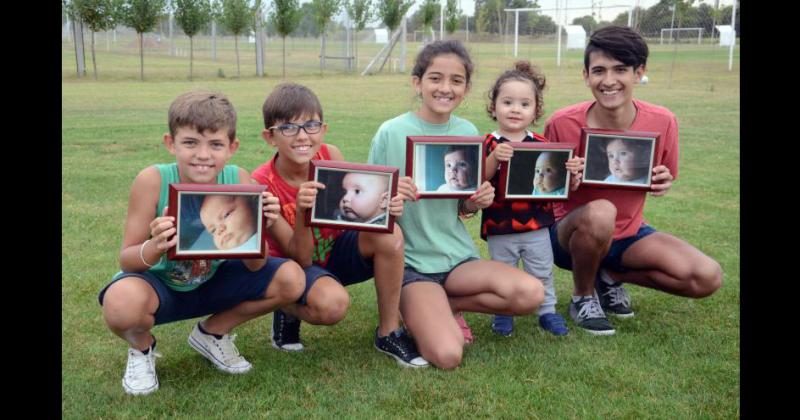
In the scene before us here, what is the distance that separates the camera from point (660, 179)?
425 centimetres

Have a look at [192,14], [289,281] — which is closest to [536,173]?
[289,281]

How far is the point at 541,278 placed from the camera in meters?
4.23

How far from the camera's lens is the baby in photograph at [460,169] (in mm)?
3822

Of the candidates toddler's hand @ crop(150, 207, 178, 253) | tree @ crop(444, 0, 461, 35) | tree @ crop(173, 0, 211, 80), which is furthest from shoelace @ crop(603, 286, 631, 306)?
tree @ crop(444, 0, 461, 35)

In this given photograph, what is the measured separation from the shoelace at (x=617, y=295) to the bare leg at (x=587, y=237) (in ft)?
0.79

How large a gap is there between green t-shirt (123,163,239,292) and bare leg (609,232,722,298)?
2317 mm

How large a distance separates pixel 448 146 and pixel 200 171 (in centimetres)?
121

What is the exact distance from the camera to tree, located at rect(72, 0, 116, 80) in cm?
2594

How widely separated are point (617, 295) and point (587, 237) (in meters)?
0.55

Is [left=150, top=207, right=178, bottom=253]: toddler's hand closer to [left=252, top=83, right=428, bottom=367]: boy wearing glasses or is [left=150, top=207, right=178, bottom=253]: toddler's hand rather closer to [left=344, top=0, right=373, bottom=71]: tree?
[left=252, top=83, right=428, bottom=367]: boy wearing glasses

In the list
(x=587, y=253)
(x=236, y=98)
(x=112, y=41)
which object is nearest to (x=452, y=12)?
(x=236, y=98)

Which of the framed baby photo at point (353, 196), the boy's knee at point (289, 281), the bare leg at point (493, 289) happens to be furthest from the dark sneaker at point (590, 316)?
the boy's knee at point (289, 281)

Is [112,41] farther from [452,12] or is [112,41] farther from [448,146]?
[448,146]

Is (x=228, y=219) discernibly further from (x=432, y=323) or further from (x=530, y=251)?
(x=530, y=251)
